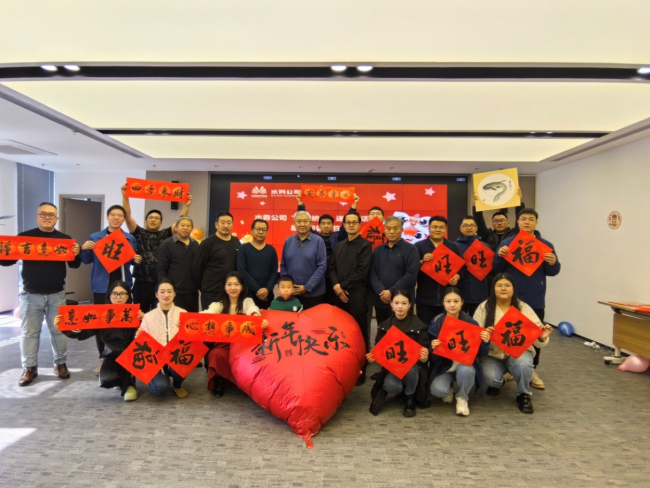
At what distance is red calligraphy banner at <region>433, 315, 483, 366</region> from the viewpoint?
8.58ft

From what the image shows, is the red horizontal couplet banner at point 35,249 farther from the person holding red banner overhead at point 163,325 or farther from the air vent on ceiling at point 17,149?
the air vent on ceiling at point 17,149

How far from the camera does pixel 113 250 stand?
3.17 meters

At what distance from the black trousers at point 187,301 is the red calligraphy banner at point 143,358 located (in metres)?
0.59

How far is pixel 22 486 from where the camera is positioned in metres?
1.83

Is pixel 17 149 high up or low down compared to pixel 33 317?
up

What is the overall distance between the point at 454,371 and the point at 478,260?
1081 millimetres

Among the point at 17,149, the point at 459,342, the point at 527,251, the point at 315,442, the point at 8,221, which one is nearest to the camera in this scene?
the point at 315,442

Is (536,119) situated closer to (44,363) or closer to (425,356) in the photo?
(425,356)

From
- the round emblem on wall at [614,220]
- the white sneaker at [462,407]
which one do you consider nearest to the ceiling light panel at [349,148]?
the round emblem on wall at [614,220]

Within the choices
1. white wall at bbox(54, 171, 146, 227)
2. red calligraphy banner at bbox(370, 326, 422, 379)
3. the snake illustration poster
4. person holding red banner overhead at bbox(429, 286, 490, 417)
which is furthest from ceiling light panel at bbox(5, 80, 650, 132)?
white wall at bbox(54, 171, 146, 227)

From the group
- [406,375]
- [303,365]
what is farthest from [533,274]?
[303,365]

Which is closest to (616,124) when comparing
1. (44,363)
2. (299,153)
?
(299,153)

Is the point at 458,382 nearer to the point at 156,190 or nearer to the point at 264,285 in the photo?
the point at 264,285

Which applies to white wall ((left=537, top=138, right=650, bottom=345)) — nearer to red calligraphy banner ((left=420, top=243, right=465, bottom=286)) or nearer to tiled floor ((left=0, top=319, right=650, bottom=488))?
tiled floor ((left=0, top=319, right=650, bottom=488))
